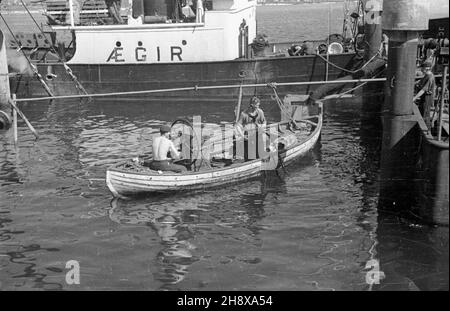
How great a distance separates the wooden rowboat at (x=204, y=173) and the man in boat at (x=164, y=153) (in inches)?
8.1

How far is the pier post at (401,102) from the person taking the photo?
10.6 metres

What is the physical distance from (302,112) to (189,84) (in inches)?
274

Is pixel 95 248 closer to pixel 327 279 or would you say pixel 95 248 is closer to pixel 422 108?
pixel 327 279

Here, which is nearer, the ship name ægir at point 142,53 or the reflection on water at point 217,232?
the reflection on water at point 217,232

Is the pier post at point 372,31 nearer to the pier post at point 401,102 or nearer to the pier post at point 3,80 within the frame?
the pier post at point 401,102

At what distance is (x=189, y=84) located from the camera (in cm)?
2552

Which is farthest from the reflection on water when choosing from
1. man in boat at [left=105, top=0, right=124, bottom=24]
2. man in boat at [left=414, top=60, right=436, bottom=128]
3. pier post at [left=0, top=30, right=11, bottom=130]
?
man in boat at [left=105, top=0, right=124, bottom=24]

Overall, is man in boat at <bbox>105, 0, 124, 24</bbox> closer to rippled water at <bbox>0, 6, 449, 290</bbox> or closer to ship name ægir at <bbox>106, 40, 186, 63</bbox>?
ship name ægir at <bbox>106, 40, 186, 63</bbox>

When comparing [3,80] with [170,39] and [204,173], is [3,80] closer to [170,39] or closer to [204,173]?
[170,39]

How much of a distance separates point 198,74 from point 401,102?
15006 mm

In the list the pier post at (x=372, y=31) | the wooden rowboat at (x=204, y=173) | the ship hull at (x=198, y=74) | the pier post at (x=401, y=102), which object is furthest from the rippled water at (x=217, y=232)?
the ship hull at (x=198, y=74)

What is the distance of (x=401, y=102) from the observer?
36.9ft
